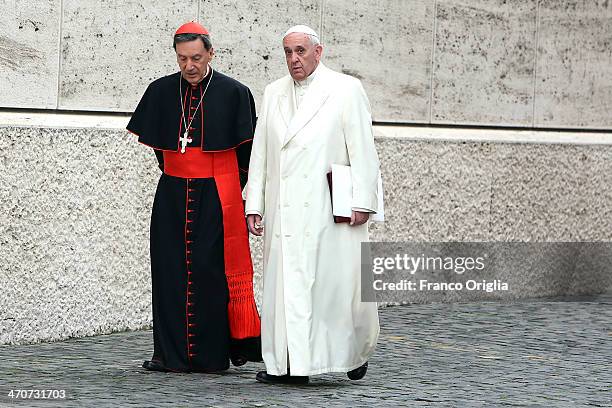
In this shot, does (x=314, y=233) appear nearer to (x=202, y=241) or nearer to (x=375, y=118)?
(x=202, y=241)

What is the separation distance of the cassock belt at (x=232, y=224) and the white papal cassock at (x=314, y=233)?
306 mm

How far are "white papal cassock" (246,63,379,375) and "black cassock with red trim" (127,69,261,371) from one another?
0.34 meters

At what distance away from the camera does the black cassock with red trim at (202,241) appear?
806 cm

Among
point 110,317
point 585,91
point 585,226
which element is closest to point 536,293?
point 585,226

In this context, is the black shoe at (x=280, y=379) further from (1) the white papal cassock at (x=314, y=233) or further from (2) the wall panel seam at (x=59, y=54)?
(2) the wall panel seam at (x=59, y=54)

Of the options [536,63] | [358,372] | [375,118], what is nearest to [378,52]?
[375,118]

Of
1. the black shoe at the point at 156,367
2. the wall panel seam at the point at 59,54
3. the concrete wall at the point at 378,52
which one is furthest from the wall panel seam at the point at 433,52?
the black shoe at the point at 156,367

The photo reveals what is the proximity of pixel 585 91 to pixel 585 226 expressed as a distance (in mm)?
1109

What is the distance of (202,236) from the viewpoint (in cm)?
808

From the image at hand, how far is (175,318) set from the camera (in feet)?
26.5

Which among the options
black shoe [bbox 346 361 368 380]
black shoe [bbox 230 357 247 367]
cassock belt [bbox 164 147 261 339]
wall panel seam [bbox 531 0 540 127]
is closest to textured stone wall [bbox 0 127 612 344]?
wall panel seam [bbox 531 0 540 127]

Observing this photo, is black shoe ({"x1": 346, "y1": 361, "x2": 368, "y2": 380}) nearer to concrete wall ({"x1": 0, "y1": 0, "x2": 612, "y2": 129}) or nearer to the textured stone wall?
the textured stone wall

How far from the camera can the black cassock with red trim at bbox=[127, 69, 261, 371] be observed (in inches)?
317

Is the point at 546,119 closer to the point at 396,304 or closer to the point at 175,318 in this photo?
the point at 396,304
